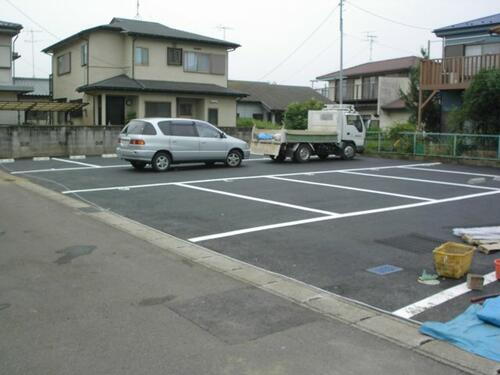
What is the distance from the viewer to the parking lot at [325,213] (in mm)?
6574

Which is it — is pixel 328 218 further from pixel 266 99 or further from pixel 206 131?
pixel 266 99

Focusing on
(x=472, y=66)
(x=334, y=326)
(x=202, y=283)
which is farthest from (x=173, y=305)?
(x=472, y=66)

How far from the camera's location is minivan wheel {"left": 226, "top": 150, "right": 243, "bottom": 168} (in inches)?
798

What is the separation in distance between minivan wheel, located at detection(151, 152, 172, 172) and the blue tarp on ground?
14.2m

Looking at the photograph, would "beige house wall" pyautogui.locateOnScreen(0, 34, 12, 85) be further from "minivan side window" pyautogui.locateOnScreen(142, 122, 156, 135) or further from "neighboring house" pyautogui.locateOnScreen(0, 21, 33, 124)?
"minivan side window" pyautogui.locateOnScreen(142, 122, 156, 135)

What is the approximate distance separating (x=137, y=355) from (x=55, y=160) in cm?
2016

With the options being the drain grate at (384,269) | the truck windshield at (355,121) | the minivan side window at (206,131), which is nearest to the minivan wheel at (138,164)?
the minivan side window at (206,131)

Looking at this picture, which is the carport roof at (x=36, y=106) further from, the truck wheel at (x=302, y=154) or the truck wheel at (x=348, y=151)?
the truck wheel at (x=348, y=151)

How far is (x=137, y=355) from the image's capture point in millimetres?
4375

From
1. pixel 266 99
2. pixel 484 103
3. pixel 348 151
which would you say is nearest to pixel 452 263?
pixel 484 103

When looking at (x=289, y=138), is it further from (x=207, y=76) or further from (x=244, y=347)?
(x=244, y=347)

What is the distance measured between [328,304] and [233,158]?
49.0 feet

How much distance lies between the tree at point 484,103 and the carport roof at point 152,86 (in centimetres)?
1530

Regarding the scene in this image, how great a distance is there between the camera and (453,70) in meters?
24.9
